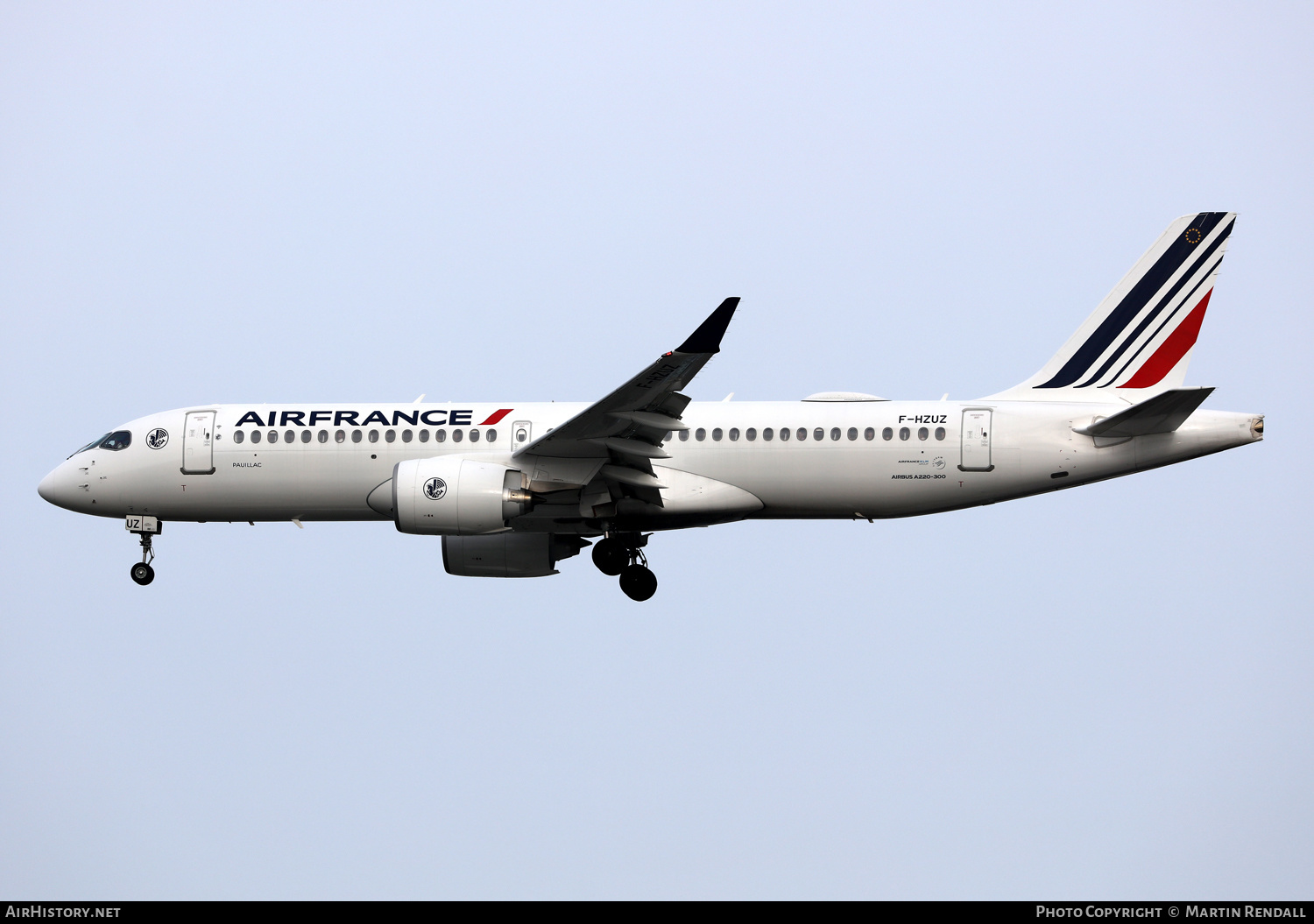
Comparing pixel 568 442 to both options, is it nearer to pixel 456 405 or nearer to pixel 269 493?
pixel 456 405

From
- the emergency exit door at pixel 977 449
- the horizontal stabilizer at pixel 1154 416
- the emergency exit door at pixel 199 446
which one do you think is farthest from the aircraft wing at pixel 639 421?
the horizontal stabilizer at pixel 1154 416

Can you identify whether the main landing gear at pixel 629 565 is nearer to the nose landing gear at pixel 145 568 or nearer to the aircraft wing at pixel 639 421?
the aircraft wing at pixel 639 421

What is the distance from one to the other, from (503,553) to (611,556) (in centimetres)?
225

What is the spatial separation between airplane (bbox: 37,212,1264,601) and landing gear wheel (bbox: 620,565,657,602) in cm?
4

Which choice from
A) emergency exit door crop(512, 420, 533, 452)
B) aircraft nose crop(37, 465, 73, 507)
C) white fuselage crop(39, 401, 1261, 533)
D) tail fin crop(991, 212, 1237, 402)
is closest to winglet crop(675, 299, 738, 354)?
white fuselage crop(39, 401, 1261, 533)

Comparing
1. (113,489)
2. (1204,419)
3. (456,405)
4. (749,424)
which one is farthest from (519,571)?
(1204,419)

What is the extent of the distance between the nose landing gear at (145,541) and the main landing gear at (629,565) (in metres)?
9.17

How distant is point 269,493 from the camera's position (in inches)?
1175

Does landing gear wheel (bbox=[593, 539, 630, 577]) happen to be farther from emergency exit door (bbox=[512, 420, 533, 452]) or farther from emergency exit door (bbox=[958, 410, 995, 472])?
emergency exit door (bbox=[958, 410, 995, 472])

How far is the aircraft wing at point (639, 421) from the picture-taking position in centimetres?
2461

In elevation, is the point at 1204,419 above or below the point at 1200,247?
below

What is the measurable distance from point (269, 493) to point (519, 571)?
204 inches

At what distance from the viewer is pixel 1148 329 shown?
2906 centimetres
